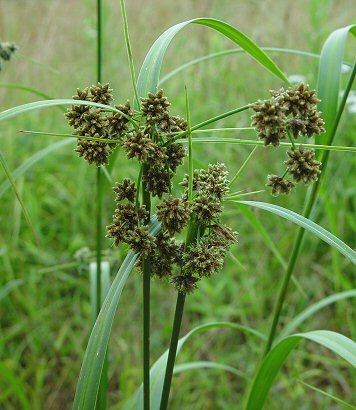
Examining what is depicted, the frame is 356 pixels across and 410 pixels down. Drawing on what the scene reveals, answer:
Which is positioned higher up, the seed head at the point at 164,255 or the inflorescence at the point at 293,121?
Result: the inflorescence at the point at 293,121

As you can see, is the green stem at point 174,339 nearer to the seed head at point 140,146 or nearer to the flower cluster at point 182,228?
the flower cluster at point 182,228

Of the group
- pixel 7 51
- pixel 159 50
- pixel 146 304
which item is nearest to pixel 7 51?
pixel 7 51

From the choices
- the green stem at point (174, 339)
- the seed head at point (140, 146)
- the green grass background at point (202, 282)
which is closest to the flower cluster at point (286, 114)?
the seed head at point (140, 146)

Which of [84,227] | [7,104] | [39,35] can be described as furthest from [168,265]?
[39,35]

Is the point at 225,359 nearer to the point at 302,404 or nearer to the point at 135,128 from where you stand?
the point at 302,404

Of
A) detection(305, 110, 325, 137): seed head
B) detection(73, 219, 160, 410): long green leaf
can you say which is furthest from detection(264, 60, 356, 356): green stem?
detection(73, 219, 160, 410): long green leaf

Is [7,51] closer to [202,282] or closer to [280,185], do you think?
[280,185]
